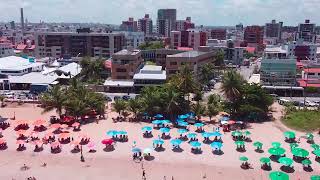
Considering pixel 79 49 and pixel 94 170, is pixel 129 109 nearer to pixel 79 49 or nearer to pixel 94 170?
pixel 94 170

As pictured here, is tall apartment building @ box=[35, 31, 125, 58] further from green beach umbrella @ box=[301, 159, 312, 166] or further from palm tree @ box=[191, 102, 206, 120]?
green beach umbrella @ box=[301, 159, 312, 166]

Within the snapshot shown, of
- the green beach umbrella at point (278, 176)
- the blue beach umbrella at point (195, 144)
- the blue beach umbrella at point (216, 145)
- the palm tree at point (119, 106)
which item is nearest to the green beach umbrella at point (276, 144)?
the blue beach umbrella at point (216, 145)

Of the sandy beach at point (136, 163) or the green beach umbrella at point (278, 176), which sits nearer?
the green beach umbrella at point (278, 176)

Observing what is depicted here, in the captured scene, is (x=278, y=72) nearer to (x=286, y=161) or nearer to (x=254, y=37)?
(x=286, y=161)

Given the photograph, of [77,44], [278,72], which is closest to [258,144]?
[278,72]

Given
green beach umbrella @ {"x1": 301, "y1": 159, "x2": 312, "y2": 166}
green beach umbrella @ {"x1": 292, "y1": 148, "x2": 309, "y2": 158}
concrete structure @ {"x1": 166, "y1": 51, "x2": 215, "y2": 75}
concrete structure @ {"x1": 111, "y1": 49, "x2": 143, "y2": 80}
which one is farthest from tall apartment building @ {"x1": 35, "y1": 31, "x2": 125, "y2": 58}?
green beach umbrella @ {"x1": 301, "y1": 159, "x2": 312, "y2": 166}

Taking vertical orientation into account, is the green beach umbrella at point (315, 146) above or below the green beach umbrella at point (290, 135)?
below

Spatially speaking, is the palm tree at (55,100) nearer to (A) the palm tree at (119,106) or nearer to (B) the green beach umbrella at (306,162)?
(A) the palm tree at (119,106)
